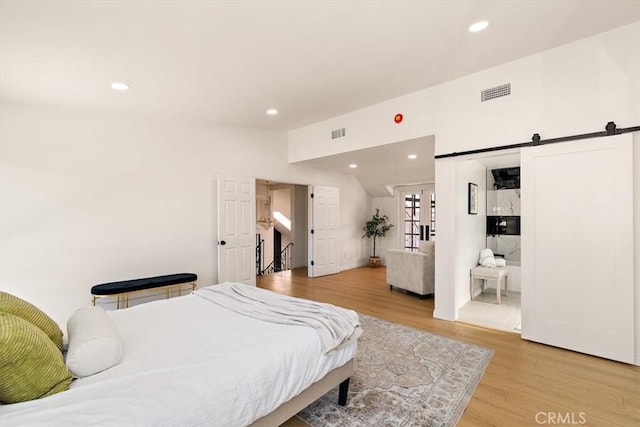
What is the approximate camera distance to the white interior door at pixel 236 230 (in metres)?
5.08

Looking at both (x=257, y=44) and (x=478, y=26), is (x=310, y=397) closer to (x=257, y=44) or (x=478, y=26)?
(x=257, y=44)

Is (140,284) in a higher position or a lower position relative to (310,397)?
higher

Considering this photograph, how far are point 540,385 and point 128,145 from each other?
5.43 m

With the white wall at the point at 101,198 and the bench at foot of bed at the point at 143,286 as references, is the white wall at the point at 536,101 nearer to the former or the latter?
the white wall at the point at 101,198

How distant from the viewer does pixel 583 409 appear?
211 cm

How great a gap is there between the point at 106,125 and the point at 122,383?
160 inches

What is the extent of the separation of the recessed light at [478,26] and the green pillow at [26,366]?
3.58 m

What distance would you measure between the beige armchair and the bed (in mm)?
2918

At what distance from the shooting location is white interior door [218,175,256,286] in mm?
5078

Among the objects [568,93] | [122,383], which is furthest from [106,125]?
[568,93]

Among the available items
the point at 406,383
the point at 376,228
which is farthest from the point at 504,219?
the point at 406,383

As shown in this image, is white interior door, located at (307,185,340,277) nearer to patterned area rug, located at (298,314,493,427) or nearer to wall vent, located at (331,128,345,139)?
wall vent, located at (331,128,345,139)

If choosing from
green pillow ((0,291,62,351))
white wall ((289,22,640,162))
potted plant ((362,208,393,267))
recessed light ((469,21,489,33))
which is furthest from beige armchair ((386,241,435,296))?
green pillow ((0,291,62,351))

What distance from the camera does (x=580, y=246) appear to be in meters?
2.98
